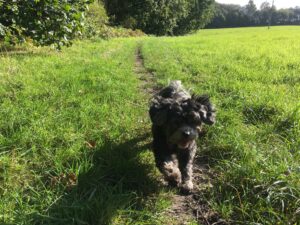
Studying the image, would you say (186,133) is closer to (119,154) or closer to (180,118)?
(180,118)

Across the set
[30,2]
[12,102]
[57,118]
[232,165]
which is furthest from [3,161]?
[30,2]

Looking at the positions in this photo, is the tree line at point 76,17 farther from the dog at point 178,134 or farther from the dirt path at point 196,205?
the dirt path at point 196,205

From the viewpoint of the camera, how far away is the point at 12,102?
466 cm

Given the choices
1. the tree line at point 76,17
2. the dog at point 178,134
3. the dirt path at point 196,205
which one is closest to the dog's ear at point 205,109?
the dog at point 178,134

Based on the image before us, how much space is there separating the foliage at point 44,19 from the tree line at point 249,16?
7530 cm

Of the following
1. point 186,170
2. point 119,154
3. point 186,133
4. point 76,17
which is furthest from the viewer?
point 76,17

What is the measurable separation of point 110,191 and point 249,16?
100977mm

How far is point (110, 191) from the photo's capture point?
8.97ft

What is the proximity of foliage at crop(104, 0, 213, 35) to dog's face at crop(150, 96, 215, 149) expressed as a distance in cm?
3104

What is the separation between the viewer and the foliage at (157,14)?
35094 mm

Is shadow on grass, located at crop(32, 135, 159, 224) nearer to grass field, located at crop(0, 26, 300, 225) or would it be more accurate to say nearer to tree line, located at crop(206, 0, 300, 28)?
grass field, located at crop(0, 26, 300, 225)

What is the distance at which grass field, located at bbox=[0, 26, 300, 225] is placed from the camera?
97.3 inches

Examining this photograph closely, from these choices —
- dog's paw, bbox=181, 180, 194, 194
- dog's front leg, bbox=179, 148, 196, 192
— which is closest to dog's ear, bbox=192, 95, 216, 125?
dog's front leg, bbox=179, 148, 196, 192

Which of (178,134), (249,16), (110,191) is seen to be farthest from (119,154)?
(249,16)
